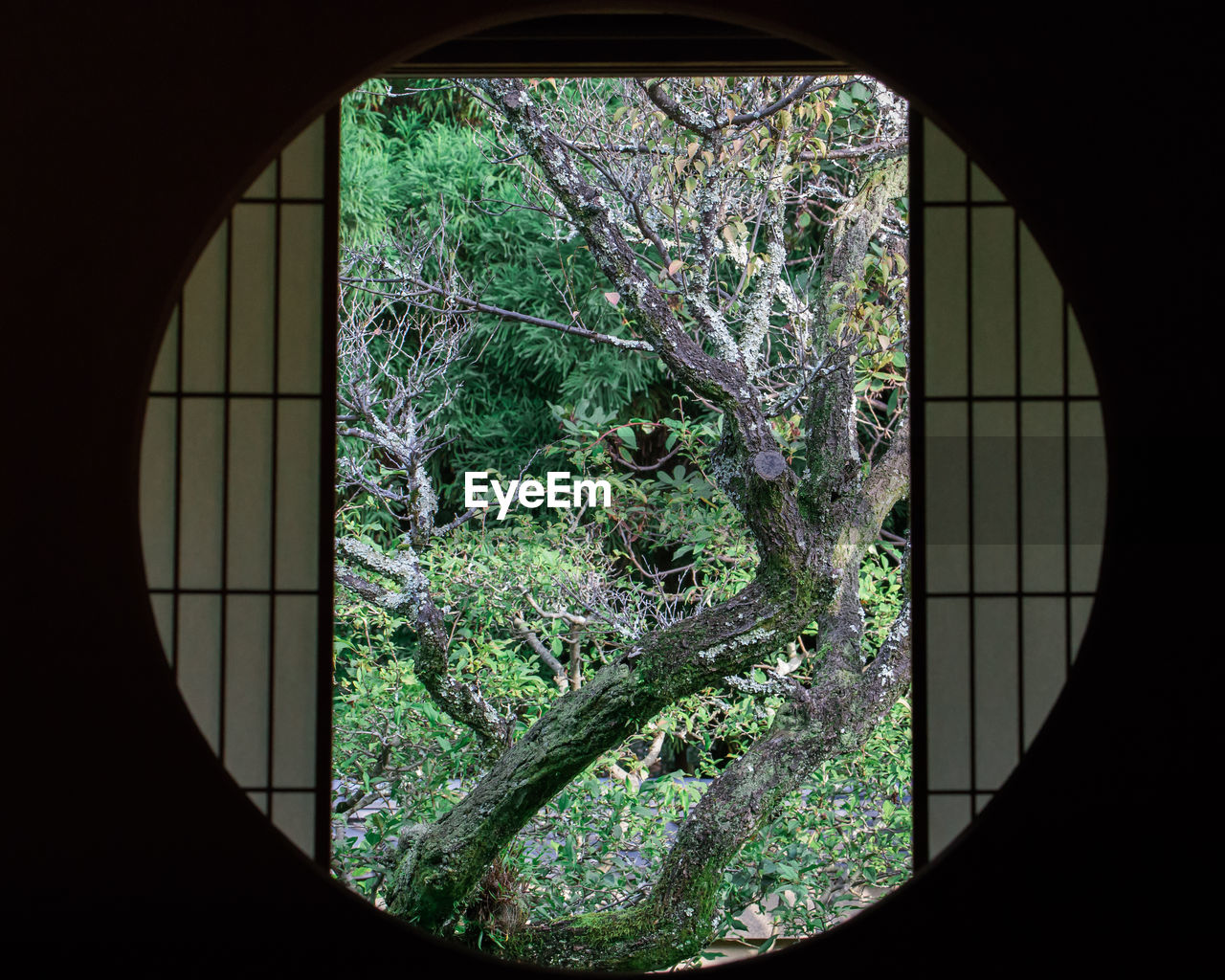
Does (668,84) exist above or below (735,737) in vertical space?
above

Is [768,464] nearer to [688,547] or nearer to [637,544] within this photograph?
[688,547]
